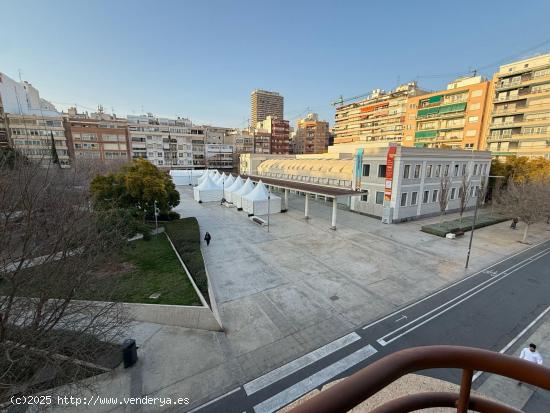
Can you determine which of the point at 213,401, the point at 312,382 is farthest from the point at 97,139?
the point at 312,382

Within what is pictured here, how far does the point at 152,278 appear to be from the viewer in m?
13.9

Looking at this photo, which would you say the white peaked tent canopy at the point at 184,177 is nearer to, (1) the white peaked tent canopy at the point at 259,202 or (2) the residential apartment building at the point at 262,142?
(1) the white peaked tent canopy at the point at 259,202

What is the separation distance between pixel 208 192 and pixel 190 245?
18.1 meters

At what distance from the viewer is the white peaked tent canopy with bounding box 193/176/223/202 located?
116ft

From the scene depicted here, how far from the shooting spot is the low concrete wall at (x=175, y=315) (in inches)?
405

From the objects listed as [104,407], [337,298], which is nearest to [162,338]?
[104,407]

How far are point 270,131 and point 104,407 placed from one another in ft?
294

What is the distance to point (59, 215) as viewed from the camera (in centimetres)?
803

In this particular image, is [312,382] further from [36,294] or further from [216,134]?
[216,134]

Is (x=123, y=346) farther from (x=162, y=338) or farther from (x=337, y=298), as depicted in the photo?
(x=337, y=298)

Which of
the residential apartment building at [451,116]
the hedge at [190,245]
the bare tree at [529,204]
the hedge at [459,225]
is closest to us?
the hedge at [190,245]

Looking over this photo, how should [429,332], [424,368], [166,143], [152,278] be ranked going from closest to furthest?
1. [424,368]
2. [429,332]
3. [152,278]
4. [166,143]

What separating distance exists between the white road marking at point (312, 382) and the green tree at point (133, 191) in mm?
16514

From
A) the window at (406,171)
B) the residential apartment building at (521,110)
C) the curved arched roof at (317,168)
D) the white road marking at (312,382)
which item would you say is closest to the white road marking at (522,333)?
the white road marking at (312,382)
